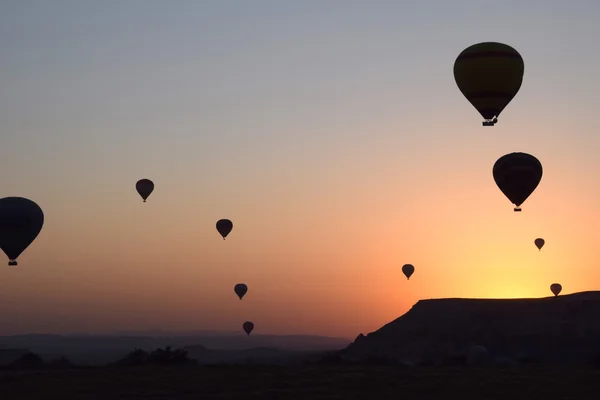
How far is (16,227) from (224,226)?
30.2m

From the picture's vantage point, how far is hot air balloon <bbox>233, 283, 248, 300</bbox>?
106375 millimetres

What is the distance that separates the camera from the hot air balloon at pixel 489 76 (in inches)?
2331

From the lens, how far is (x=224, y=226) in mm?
94375

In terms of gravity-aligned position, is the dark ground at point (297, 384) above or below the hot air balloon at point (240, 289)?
below

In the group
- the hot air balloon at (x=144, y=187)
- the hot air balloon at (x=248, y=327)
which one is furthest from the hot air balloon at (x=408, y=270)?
the hot air balloon at (x=144, y=187)

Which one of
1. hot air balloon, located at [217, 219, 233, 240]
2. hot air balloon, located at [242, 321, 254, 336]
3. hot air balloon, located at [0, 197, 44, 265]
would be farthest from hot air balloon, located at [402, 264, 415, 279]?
hot air balloon, located at [0, 197, 44, 265]

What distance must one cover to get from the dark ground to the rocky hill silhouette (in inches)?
2341

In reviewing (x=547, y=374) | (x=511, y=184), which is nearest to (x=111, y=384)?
(x=547, y=374)

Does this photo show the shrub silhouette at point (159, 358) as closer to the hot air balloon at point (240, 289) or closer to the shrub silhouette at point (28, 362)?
the shrub silhouette at point (28, 362)

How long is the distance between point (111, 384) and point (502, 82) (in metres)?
28.0

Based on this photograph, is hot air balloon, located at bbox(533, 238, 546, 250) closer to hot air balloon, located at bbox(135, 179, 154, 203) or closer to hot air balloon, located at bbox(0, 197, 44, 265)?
hot air balloon, located at bbox(135, 179, 154, 203)

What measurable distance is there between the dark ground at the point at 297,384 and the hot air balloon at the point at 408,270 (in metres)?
59.4

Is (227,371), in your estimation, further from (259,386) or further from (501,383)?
(501,383)

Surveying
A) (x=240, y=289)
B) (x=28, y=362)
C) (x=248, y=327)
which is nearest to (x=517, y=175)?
(x=28, y=362)
